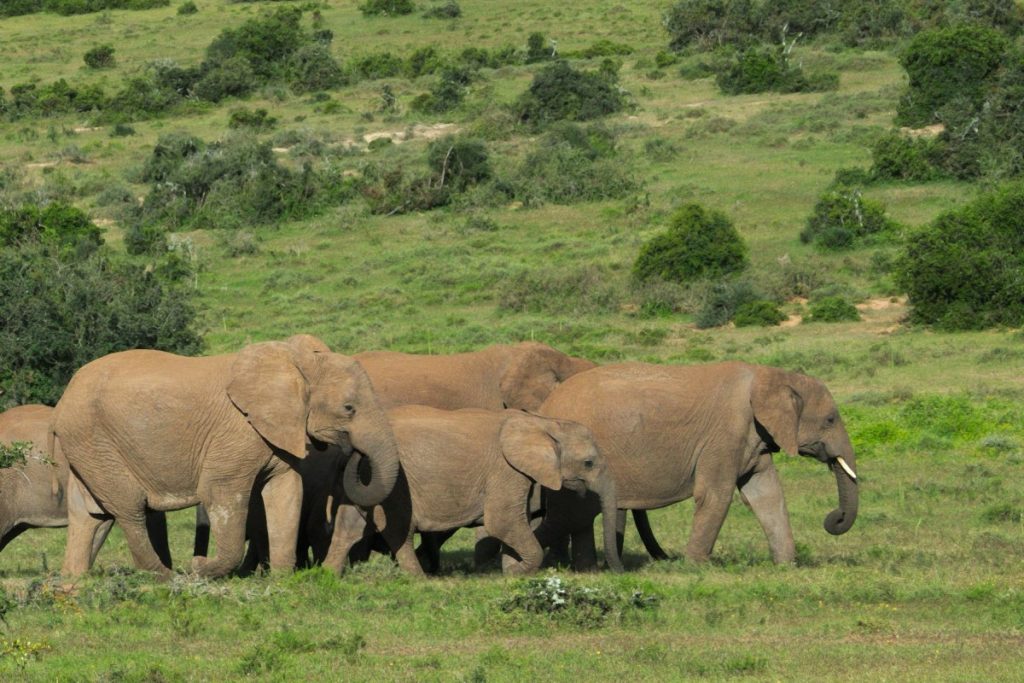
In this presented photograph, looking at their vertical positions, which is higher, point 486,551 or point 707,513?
point 707,513

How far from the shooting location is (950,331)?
3008cm

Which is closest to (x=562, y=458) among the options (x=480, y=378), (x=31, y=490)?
(x=480, y=378)

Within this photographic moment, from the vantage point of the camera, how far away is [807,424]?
52.5 ft

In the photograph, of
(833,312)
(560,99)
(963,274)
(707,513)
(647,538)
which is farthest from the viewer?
(560,99)

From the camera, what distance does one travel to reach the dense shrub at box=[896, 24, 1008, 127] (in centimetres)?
4347

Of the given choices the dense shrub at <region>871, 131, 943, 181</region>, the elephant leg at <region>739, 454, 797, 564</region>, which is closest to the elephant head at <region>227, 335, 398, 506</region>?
the elephant leg at <region>739, 454, 797, 564</region>

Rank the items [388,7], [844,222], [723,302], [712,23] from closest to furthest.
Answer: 1. [723,302]
2. [844,222]
3. [712,23]
4. [388,7]

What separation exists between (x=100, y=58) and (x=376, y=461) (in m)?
55.7

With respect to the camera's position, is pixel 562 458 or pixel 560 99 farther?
pixel 560 99

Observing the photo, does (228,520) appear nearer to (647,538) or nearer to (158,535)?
(158,535)

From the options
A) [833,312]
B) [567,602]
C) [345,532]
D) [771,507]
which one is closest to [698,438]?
[771,507]

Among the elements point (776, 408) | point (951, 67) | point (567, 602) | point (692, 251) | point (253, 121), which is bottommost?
point (253, 121)

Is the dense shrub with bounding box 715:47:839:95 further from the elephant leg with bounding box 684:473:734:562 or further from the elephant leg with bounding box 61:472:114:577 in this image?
the elephant leg with bounding box 61:472:114:577

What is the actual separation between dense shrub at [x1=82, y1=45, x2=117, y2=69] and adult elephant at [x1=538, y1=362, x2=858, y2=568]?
178 ft
